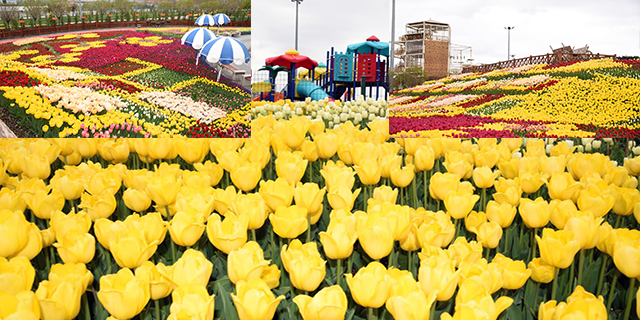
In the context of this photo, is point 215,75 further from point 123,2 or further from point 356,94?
point 356,94

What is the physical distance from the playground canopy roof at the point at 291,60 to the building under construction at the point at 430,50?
1493mm

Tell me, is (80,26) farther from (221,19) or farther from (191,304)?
(191,304)

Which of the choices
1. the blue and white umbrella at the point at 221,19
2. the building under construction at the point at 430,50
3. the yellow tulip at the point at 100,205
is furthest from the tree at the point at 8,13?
the yellow tulip at the point at 100,205

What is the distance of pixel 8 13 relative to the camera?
18.9 feet

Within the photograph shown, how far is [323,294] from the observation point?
746 mm

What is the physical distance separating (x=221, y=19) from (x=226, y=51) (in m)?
0.37

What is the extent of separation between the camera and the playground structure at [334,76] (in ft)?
22.4

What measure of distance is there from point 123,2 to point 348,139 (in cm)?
486

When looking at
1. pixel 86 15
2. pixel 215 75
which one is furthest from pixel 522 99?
pixel 86 15

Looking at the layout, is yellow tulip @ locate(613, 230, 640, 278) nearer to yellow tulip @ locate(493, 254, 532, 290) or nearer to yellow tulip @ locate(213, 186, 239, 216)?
yellow tulip @ locate(493, 254, 532, 290)

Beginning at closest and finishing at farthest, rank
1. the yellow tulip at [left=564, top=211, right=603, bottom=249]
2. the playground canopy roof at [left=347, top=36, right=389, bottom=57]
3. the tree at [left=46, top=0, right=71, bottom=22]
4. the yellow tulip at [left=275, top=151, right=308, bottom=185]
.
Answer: the yellow tulip at [left=564, top=211, right=603, bottom=249] → the yellow tulip at [left=275, top=151, right=308, bottom=185] → the tree at [left=46, top=0, right=71, bottom=22] → the playground canopy roof at [left=347, top=36, right=389, bottom=57]

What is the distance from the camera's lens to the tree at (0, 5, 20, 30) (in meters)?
5.73

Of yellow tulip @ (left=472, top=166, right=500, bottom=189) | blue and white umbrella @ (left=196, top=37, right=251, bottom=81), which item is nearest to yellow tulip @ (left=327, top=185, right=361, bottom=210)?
yellow tulip @ (left=472, top=166, right=500, bottom=189)

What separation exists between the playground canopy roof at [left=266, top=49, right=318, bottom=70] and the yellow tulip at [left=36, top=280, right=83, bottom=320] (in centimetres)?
576
